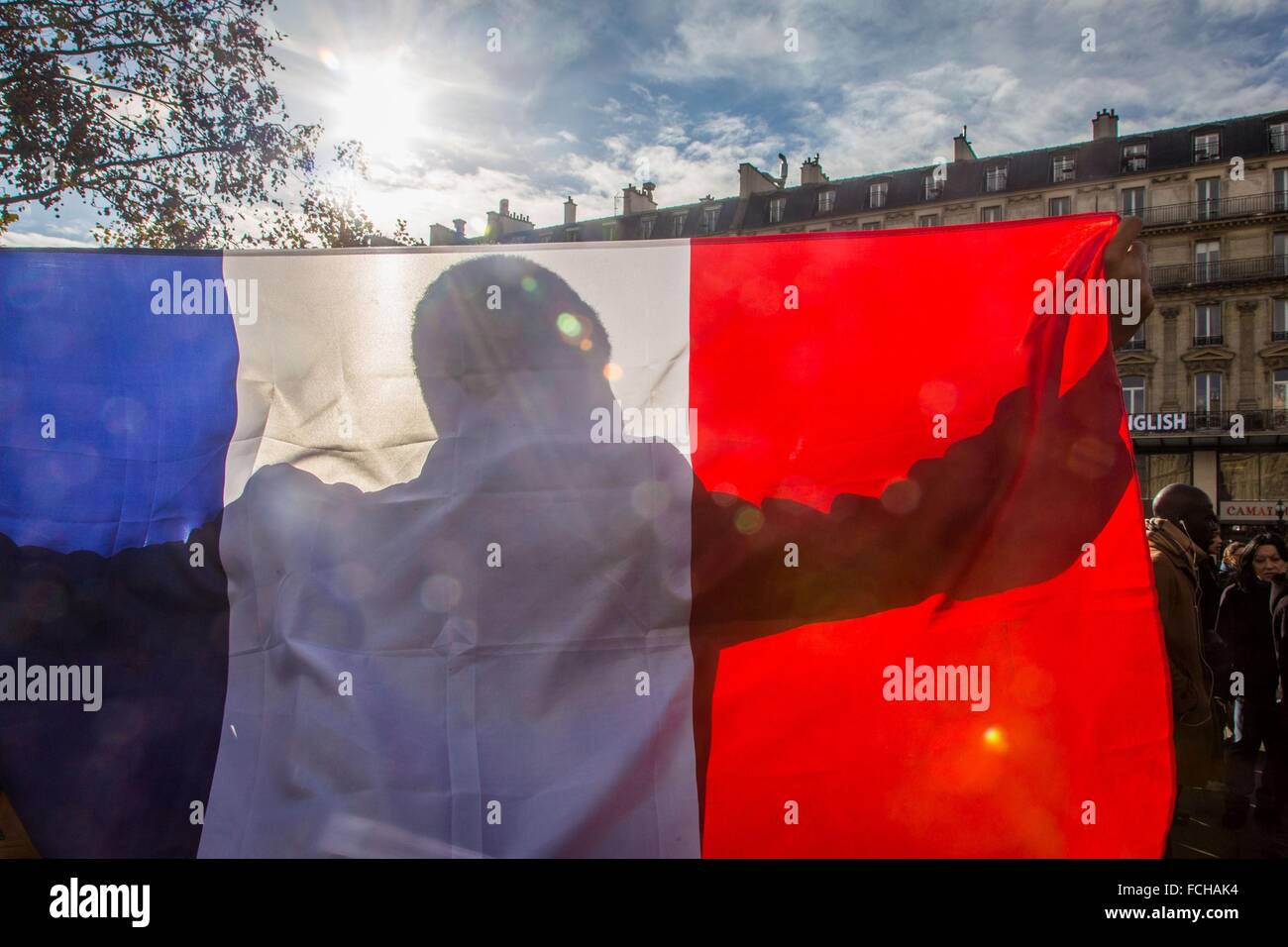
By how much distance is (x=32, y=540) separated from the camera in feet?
10.1

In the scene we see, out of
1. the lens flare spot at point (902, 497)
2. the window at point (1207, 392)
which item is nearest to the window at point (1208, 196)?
the window at point (1207, 392)

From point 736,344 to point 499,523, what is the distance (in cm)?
112

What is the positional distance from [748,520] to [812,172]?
42.0 meters

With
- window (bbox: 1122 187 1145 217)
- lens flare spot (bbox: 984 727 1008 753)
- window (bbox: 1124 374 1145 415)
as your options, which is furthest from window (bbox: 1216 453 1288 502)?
lens flare spot (bbox: 984 727 1008 753)

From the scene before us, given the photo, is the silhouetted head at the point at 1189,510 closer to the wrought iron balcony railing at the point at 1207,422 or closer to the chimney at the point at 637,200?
the wrought iron balcony railing at the point at 1207,422

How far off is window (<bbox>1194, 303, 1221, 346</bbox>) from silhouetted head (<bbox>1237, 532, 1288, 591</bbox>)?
34946mm

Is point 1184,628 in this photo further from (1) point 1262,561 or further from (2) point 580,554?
(2) point 580,554

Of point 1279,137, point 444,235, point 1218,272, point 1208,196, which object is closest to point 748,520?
point 1218,272

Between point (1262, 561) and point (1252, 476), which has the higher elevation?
point (1252, 476)

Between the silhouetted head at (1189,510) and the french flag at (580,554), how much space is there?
1618 mm

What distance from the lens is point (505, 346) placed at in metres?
3.15

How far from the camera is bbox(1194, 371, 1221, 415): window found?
1303 inches

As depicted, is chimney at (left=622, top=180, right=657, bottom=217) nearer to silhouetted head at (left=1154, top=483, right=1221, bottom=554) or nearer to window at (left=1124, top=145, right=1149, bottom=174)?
window at (left=1124, top=145, right=1149, bottom=174)
